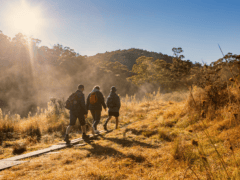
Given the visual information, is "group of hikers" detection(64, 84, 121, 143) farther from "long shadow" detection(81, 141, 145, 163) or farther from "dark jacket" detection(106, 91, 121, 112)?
"long shadow" detection(81, 141, 145, 163)

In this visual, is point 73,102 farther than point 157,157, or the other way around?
point 73,102

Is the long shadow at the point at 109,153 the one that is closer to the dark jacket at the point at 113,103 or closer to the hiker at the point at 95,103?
the hiker at the point at 95,103

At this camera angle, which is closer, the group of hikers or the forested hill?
the group of hikers

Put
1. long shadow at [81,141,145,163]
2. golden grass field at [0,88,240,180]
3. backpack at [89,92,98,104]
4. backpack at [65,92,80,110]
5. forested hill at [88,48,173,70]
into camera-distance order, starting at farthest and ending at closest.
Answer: forested hill at [88,48,173,70] < backpack at [89,92,98,104] < backpack at [65,92,80,110] < long shadow at [81,141,145,163] < golden grass field at [0,88,240,180]

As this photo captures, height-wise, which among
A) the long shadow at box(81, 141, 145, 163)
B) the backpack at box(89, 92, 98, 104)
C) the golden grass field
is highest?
the backpack at box(89, 92, 98, 104)

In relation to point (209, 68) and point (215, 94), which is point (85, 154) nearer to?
point (215, 94)

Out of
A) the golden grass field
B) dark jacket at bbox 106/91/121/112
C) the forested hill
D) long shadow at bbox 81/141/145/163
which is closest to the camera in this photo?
the golden grass field

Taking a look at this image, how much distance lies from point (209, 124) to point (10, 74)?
32396 mm

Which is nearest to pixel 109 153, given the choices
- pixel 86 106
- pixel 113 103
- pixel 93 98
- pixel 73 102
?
pixel 73 102

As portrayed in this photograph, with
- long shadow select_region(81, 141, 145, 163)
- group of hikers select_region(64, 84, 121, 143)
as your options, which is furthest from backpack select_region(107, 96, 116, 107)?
long shadow select_region(81, 141, 145, 163)

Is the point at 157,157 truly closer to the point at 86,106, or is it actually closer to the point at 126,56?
the point at 86,106

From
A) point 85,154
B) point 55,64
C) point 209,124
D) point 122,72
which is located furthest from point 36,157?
point 122,72

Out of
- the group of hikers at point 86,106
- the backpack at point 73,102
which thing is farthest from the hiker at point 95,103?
the backpack at point 73,102

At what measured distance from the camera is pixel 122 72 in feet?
162
